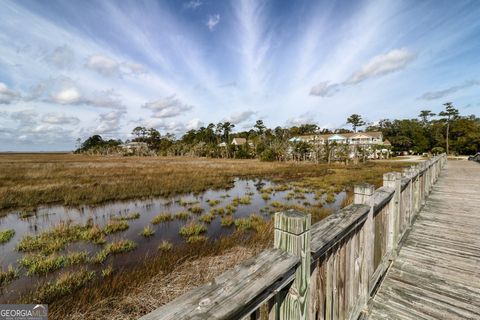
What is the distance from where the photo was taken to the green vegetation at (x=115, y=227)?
9.06m

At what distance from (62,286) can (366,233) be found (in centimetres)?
646

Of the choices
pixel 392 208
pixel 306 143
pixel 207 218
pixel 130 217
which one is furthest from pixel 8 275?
pixel 306 143

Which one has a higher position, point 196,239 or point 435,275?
point 435,275

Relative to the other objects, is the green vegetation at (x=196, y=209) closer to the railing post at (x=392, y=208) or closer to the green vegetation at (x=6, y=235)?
the green vegetation at (x=6, y=235)

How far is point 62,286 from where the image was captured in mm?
5156

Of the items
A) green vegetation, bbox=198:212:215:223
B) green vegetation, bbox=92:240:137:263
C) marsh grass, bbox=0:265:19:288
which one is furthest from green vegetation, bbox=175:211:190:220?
marsh grass, bbox=0:265:19:288

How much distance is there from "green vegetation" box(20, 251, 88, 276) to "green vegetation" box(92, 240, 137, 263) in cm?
34

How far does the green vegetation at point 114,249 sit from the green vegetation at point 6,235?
4211 millimetres

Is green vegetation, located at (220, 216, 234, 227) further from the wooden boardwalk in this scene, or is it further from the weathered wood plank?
the weathered wood plank

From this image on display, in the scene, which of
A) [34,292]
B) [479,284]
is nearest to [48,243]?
[34,292]

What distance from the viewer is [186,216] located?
11.0 meters

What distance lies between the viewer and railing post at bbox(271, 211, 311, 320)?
1271mm

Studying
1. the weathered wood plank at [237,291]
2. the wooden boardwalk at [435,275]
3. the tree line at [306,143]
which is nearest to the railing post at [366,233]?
the wooden boardwalk at [435,275]

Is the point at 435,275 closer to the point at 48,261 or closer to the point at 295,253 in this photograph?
the point at 295,253
